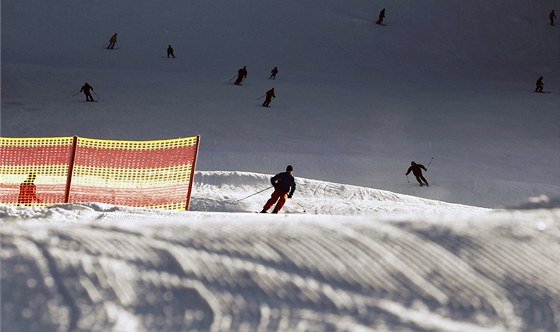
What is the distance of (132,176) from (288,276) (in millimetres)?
9166

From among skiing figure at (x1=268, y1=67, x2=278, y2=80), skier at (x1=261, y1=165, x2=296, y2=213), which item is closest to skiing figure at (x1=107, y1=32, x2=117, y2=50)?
skiing figure at (x1=268, y1=67, x2=278, y2=80)

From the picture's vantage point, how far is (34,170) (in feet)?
40.9

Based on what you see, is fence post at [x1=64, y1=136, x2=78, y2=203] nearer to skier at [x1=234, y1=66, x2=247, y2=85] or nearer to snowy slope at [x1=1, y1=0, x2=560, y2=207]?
snowy slope at [x1=1, y1=0, x2=560, y2=207]

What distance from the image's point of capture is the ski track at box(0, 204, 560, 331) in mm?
3668

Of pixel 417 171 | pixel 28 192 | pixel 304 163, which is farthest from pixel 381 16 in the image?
pixel 28 192

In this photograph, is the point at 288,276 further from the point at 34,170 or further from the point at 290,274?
the point at 34,170

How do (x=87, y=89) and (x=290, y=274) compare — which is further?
(x=87, y=89)

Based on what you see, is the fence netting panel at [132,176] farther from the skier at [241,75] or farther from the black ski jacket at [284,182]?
the skier at [241,75]

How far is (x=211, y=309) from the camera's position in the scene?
146 inches

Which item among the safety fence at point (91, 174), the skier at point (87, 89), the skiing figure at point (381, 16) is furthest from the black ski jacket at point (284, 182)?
the skiing figure at point (381, 16)

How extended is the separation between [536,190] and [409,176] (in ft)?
10.3

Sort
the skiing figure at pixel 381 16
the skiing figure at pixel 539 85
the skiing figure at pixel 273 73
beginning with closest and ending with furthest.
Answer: the skiing figure at pixel 273 73, the skiing figure at pixel 539 85, the skiing figure at pixel 381 16

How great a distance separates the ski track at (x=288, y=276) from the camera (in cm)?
367

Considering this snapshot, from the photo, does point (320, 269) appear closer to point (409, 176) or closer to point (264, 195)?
point (264, 195)
